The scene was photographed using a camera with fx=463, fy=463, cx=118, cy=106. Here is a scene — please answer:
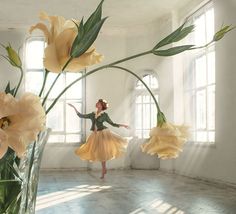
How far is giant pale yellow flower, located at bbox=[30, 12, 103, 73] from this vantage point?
0.65 metres

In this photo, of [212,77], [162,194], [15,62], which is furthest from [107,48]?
[15,62]

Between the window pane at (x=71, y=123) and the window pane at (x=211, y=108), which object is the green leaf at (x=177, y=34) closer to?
the window pane at (x=211, y=108)

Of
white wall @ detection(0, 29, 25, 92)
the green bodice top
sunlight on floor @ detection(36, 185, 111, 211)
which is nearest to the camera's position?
the green bodice top

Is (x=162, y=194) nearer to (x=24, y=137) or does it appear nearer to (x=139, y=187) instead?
(x=139, y=187)

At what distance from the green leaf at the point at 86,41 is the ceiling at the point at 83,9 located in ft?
31.4

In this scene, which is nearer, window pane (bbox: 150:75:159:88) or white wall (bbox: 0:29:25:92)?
white wall (bbox: 0:29:25:92)

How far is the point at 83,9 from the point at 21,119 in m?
10.3

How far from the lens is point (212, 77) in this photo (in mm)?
9211

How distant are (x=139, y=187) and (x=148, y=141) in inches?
295

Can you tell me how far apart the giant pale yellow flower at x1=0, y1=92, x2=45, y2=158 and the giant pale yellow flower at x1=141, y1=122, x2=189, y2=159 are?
0.18 m

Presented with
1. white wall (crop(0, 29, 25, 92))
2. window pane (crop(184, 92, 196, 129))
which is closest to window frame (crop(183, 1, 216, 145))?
window pane (crop(184, 92, 196, 129))

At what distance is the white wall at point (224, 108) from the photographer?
802 cm

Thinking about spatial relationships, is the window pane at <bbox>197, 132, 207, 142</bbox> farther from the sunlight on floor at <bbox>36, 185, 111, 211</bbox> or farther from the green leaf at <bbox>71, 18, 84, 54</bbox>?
the green leaf at <bbox>71, 18, 84, 54</bbox>

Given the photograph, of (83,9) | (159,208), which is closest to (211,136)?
(159,208)
